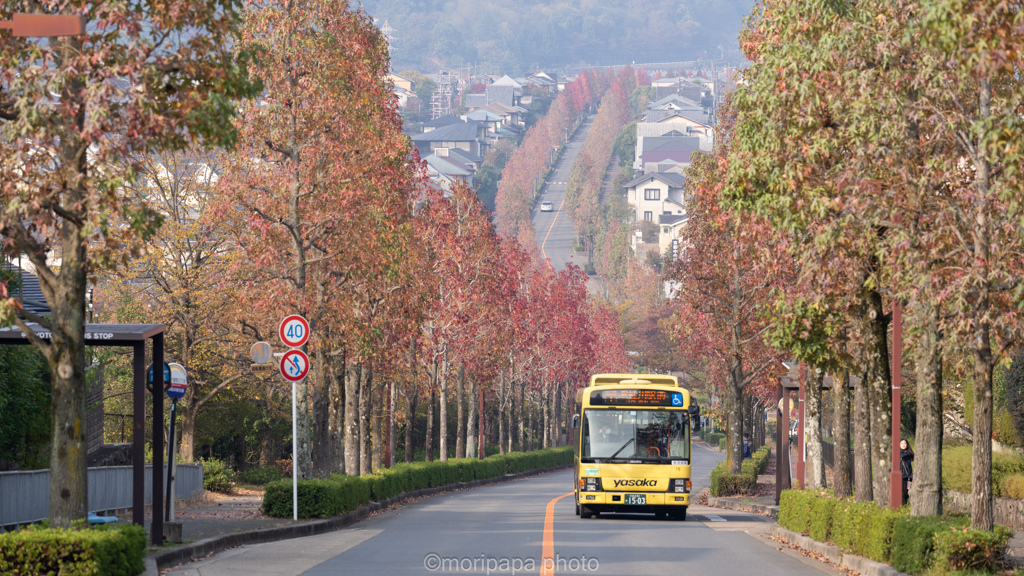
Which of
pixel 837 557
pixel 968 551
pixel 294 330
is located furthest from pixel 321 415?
pixel 968 551

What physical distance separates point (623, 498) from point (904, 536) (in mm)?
11800

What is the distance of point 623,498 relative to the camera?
24.9m

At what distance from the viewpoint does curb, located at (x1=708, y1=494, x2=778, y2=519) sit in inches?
1142

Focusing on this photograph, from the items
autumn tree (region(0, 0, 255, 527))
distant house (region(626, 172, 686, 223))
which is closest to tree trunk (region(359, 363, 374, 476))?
autumn tree (region(0, 0, 255, 527))

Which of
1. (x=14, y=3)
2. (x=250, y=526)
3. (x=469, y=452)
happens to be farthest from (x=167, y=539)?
(x=469, y=452)

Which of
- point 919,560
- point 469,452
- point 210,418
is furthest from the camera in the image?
point 469,452

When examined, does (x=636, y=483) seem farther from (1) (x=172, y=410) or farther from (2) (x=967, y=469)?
(1) (x=172, y=410)

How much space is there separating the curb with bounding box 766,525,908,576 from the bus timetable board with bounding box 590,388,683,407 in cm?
519

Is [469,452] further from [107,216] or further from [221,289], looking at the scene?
[107,216]

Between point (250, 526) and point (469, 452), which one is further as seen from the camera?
point (469, 452)

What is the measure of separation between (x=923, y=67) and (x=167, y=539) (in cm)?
1171

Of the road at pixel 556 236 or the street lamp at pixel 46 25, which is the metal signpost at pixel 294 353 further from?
the road at pixel 556 236

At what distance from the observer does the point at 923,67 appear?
552 inches

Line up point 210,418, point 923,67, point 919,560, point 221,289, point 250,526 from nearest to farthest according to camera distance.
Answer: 1. point 919,560
2. point 923,67
3. point 250,526
4. point 221,289
5. point 210,418
